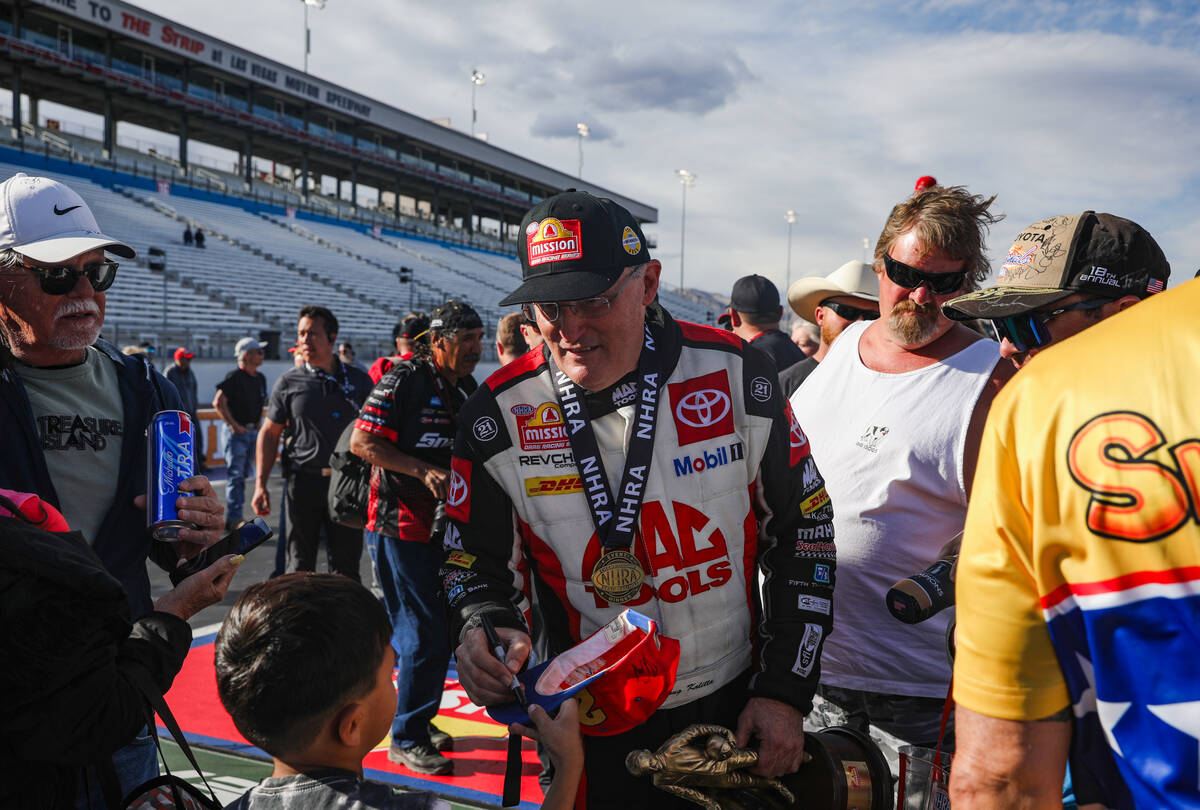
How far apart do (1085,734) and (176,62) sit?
39752 mm

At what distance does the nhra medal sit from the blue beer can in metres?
0.94

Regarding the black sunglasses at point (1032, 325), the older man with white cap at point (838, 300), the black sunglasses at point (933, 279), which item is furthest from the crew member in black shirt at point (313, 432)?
the black sunglasses at point (1032, 325)

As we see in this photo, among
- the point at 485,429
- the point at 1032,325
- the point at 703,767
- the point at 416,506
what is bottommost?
the point at 703,767

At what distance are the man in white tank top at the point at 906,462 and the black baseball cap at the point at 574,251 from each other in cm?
78

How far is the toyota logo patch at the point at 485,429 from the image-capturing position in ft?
6.22

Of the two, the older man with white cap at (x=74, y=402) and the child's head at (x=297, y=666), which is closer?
the child's head at (x=297, y=666)

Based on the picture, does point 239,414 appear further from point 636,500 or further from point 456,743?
point 636,500

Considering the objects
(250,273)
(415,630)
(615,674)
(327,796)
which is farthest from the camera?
(250,273)

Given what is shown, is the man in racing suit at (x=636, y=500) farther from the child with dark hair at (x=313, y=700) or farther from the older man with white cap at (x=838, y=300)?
the older man with white cap at (x=838, y=300)

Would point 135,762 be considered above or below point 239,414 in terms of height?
below

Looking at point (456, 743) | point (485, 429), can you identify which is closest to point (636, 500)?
Answer: point (485, 429)

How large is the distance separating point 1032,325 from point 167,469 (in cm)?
195

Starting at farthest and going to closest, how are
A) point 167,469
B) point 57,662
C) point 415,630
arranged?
point 415,630 → point 167,469 → point 57,662

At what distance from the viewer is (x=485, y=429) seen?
1.90 metres
